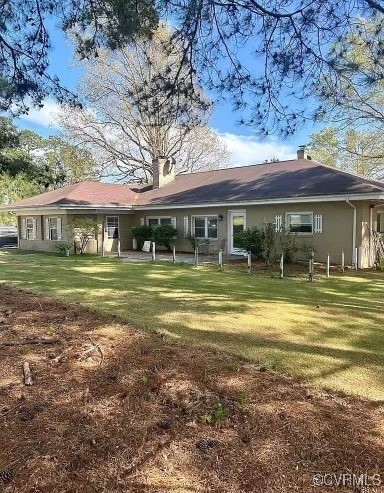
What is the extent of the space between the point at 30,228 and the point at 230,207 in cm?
1243

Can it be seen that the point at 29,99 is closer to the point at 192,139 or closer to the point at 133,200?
the point at 133,200

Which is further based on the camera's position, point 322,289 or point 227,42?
point 322,289

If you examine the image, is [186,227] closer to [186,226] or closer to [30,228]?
[186,226]

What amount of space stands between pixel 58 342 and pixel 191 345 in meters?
1.59

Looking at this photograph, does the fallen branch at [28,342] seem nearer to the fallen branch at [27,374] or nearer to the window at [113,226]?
the fallen branch at [27,374]

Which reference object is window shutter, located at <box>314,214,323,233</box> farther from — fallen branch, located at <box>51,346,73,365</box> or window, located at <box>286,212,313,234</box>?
fallen branch, located at <box>51,346,73,365</box>

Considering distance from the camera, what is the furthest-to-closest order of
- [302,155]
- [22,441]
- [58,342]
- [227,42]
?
[302,155] → [227,42] → [58,342] → [22,441]

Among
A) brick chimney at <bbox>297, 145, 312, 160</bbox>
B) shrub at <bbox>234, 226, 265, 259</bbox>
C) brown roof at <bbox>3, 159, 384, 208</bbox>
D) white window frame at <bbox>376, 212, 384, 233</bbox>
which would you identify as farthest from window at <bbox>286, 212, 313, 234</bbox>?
brick chimney at <bbox>297, 145, 312, 160</bbox>

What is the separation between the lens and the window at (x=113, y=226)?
70.6 feet

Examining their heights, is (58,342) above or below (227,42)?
below

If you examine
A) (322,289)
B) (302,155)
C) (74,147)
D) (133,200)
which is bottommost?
(322,289)

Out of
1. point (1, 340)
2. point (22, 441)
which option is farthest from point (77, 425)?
point (1, 340)

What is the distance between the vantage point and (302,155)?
64.4 ft

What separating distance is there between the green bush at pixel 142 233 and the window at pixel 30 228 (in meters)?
5.94
